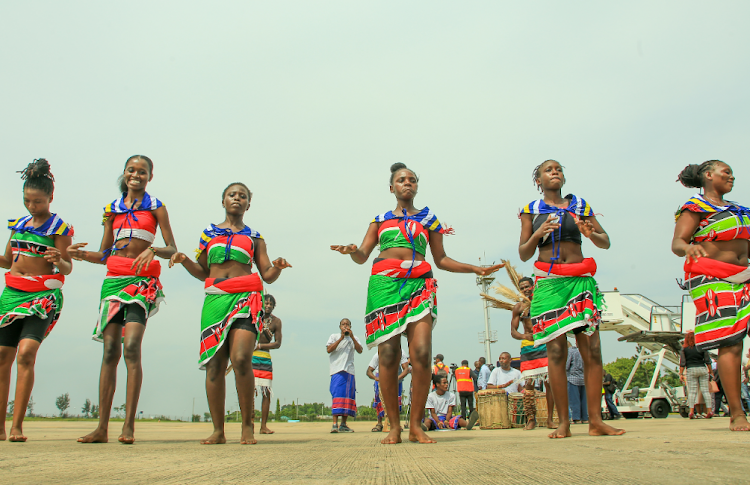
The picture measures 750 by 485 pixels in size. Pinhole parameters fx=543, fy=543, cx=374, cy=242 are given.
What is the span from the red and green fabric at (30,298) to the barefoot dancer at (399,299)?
2.74 meters

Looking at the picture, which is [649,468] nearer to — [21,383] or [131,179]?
[131,179]

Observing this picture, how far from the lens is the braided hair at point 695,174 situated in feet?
15.5

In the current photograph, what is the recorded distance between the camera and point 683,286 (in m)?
4.79

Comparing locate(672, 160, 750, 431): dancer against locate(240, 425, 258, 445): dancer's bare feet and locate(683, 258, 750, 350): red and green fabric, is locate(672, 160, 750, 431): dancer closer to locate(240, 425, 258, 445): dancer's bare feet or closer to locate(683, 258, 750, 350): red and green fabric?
locate(683, 258, 750, 350): red and green fabric

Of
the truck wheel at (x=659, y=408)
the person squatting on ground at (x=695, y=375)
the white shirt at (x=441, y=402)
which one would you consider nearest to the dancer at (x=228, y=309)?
the white shirt at (x=441, y=402)

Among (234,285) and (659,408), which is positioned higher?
(234,285)

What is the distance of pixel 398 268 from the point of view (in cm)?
451

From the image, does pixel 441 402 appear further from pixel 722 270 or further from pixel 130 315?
pixel 130 315

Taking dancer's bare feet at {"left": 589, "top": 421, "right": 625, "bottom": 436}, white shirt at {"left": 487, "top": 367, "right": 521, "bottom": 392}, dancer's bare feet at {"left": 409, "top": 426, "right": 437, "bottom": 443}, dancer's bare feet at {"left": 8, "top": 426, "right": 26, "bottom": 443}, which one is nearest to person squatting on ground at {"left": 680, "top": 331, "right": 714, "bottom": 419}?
white shirt at {"left": 487, "top": 367, "right": 521, "bottom": 392}

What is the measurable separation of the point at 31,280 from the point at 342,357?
18.8ft

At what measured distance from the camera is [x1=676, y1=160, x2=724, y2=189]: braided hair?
15.5ft

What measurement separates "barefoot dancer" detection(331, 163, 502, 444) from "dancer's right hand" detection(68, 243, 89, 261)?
7.13ft

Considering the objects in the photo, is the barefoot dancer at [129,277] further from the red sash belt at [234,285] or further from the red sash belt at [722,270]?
the red sash belt at [722,270]

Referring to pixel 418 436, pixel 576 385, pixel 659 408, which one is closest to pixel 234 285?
pixel 418 436
